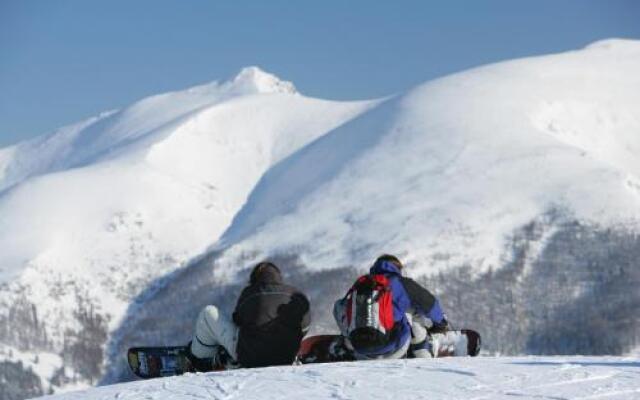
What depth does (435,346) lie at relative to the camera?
16016mm

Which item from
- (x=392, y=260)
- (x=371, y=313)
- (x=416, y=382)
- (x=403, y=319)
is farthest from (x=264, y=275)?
(x=416, y=382)

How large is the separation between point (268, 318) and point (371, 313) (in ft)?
5.16

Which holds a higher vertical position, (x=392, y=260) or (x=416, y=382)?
(x=392, y=260)

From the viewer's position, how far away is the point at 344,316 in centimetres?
1538

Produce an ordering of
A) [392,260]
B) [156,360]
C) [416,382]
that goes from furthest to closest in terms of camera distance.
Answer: [156,360] < [392,260] < [416,382]

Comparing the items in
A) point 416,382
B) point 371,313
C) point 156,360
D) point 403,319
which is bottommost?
point 416,382

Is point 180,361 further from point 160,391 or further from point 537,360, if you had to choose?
point 537,360

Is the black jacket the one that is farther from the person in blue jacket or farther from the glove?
the glove

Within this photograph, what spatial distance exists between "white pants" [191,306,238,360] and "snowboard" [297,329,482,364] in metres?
A: 1.36

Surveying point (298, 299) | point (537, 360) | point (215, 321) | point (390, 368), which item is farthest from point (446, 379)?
point (215, 321)

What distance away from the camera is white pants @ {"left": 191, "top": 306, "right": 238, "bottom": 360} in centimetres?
1504

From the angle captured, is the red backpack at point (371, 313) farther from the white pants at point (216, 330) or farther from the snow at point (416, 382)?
the white pants at point (216, 330)

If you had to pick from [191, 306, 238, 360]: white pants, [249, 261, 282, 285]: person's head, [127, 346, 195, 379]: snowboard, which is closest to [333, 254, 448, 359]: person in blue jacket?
[249, 261, 282, 285]: person's head

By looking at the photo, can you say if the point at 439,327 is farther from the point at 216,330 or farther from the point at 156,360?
the point at 156,360
